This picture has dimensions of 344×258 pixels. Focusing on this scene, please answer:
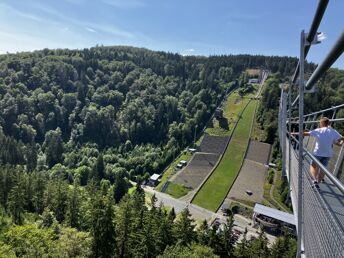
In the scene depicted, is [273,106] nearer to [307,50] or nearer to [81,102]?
[81,102]


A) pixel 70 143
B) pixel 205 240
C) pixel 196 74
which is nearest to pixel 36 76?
pixel 70 143

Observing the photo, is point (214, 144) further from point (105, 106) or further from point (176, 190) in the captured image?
point (105, 106)

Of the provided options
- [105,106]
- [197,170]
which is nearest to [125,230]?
[197,170]

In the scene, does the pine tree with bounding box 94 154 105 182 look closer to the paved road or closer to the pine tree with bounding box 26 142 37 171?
the pine tree with bounding box 26 142 37 171

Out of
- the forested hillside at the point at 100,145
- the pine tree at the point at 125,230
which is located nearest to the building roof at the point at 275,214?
the forested hillside at the point at 100,145

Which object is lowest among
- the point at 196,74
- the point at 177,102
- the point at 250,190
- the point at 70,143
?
the point at 70,143

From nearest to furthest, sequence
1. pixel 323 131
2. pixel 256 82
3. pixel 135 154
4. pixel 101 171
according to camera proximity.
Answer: pixel 323 131
pixel 101 171
pixel 135 154
pixel 256 82

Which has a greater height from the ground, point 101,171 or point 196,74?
point 196,74
